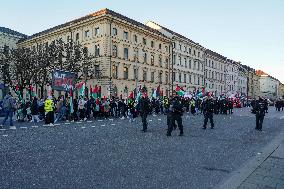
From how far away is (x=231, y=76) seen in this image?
97.8 metres

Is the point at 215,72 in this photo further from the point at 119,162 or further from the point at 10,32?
the point at 119,162

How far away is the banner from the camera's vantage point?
Answer: 63.6 ft

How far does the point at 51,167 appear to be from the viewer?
6.28m

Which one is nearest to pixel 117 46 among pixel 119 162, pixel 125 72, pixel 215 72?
pixel 125 72

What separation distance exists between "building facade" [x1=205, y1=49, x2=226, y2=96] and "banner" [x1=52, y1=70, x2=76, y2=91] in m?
60.2

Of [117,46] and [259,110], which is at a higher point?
[117,46]

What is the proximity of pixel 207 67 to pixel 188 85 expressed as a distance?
13.7 metres

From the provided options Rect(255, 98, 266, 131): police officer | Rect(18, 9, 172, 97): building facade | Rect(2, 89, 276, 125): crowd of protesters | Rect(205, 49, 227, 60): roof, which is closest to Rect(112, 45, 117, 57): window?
Rect(18, 9, 172, 97): building facade

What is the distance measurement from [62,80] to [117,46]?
26733mm

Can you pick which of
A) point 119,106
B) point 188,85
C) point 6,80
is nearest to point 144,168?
point 119,106

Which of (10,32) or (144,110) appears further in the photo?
(10,32)

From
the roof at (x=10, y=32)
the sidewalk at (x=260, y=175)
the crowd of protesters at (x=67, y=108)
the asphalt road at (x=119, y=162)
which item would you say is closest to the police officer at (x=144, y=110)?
the asphalt road at (x=119, y=162)

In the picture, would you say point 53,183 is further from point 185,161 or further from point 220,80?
point 220,80

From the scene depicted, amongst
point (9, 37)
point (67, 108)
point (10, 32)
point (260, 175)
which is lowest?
point (260, 175)
